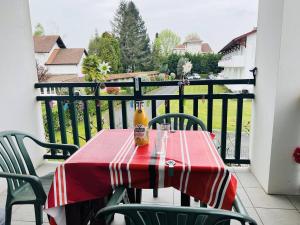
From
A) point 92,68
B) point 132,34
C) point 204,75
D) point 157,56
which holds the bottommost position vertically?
point 204,75

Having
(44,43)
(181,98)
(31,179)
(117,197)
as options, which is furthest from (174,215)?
(44,43)

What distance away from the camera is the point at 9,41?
8.38ft

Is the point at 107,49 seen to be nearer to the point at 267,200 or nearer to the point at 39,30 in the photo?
the point at 39,30

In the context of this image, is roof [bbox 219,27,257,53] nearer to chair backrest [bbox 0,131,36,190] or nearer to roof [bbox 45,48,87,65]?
roof [bbox 45,48,87,65]

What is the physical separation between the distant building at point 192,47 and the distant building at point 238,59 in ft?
0.63

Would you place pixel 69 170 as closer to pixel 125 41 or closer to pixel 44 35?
pixel 125 41

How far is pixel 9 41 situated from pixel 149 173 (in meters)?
2.21

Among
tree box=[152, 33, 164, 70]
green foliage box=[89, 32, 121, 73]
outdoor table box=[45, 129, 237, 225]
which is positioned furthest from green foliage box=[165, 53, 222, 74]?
outdoor table box=[45, 129, 237, 225]

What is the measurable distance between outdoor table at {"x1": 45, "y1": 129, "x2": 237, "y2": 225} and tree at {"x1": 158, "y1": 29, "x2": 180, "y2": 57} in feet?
5.16

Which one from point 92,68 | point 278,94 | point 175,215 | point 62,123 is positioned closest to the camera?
point 175,215

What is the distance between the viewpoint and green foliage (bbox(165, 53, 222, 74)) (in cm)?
269

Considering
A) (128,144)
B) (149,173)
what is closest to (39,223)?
(128,144)

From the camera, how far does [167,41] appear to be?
2713 millimetres

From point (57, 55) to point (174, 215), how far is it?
2.46 meters
